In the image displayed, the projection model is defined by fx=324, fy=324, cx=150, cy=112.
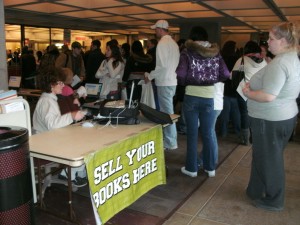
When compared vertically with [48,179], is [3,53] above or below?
above

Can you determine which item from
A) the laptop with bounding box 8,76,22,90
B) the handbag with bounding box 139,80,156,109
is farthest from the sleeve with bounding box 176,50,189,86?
the laptop with bounding box 8,76,22,90

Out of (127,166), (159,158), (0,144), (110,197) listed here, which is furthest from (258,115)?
(0,144)

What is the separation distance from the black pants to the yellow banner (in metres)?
0.78

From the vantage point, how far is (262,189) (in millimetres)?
2711

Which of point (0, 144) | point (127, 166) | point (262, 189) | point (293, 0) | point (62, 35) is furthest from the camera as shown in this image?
point (62, 35)

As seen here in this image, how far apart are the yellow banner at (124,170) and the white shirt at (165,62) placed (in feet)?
3.94

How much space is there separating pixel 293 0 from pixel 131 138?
445 cm

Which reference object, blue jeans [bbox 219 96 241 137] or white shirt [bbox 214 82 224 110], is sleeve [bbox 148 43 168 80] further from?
blue jeans [bbox 219 96 241 137]

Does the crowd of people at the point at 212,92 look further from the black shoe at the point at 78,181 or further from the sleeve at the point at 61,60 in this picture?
the sleeve at the point at 61,60

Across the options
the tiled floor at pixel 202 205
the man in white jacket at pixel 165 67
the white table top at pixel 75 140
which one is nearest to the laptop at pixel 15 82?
the man in white jacket at pixel 165 67

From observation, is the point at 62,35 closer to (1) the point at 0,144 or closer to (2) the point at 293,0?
(2) the point at 293,0

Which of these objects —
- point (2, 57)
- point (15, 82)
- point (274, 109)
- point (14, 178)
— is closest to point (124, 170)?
point (14, 178)

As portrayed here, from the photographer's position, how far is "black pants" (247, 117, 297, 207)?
2.44 m

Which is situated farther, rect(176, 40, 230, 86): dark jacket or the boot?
the boot
